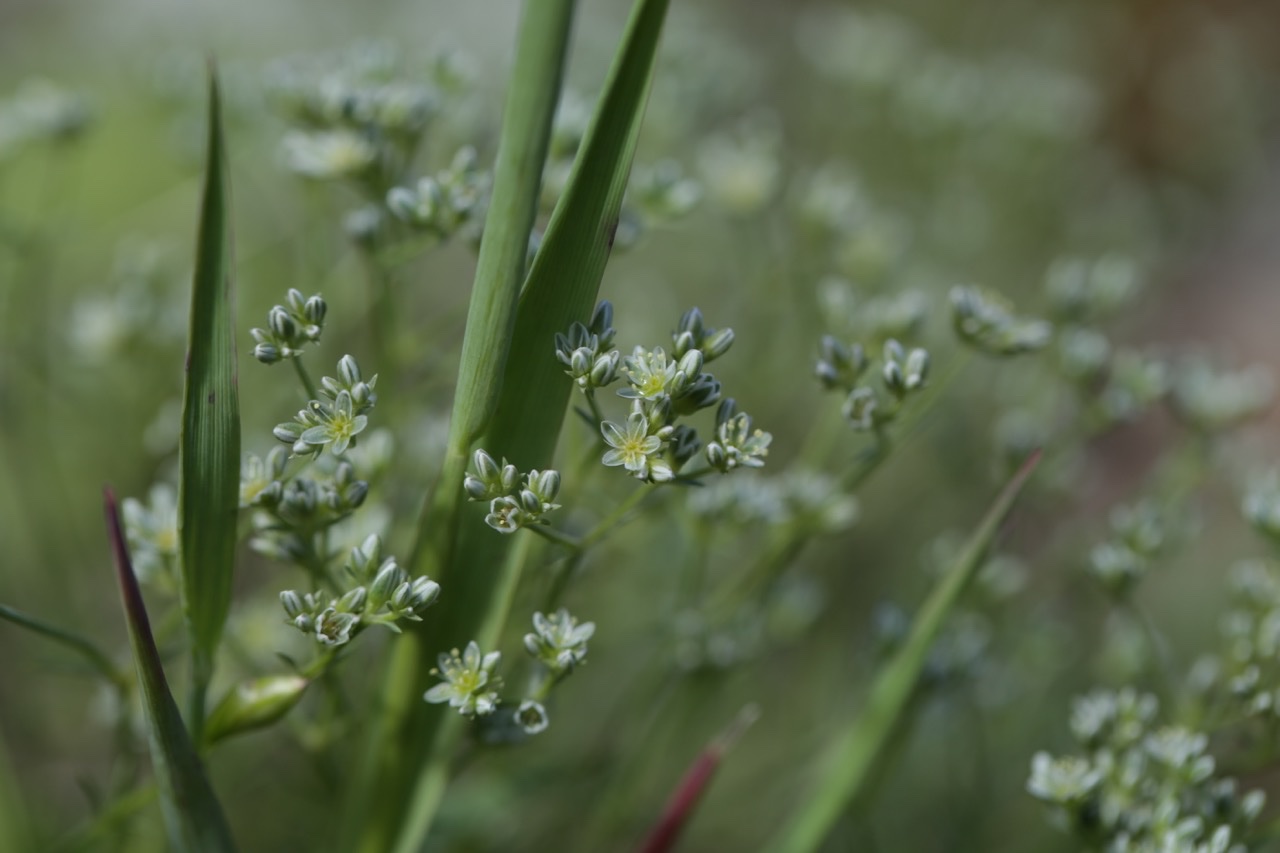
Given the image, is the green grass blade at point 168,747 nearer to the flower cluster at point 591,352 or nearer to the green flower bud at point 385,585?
the green flower bud at point 385,585

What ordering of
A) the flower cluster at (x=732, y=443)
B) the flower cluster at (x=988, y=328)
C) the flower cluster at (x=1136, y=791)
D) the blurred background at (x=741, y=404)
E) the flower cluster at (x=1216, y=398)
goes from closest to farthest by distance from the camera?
the flower cluster at (x=732, y=443)
the flower cluster at (x=1136, y=791)
the flower cluster at (x=988, y=328)
the blurred background at (x=741, y=404)
the flower cluster at (x=1216, y=398)

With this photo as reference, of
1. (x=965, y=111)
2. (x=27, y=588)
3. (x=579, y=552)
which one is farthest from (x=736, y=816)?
(x=965, y=111)

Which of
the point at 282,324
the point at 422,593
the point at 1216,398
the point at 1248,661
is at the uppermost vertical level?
the point at 1216,398

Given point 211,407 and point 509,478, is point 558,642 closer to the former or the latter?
point 509,478

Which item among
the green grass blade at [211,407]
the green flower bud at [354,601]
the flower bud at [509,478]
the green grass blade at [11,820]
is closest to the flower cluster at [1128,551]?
the flower bud at [509,478]

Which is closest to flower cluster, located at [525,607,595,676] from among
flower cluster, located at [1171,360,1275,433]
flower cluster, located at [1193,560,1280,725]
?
flower cluster, located at [1193,560,1280,725]

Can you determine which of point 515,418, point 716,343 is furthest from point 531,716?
point 716,343
